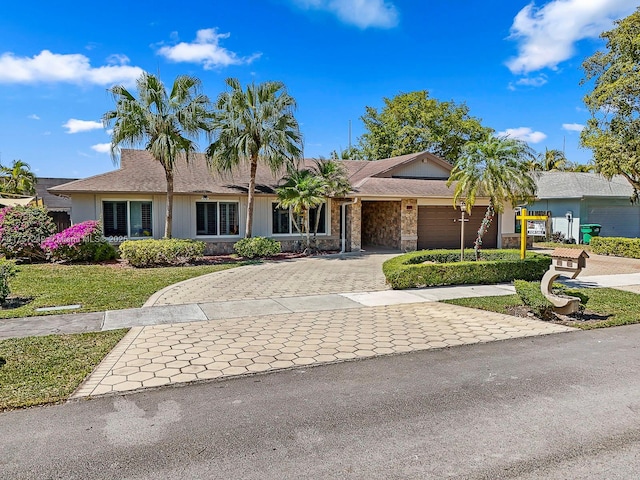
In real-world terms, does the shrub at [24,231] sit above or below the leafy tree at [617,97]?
below

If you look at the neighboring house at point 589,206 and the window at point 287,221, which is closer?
the window at point 287,221

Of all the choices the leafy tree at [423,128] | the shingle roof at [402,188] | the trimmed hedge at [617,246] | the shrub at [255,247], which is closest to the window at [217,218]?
the shrub at [255,247]

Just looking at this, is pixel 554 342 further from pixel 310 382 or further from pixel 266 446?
pixel 266 446

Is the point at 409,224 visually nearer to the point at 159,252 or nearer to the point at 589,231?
the point at 159,252

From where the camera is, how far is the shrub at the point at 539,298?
26.1 feet

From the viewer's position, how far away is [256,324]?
7551 millimetres

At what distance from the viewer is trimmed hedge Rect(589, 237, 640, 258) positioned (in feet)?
60.2

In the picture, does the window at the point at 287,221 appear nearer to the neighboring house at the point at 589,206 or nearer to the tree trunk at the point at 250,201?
the tree trunk at the point at 250,201

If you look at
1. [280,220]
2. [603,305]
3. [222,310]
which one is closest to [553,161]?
[280,220]

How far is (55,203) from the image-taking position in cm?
3403

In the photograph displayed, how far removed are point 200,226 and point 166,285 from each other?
23.7 feet

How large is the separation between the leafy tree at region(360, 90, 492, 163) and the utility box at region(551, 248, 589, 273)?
27277 millimetres

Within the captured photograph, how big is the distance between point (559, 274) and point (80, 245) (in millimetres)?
14512

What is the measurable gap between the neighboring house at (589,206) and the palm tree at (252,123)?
51.6 ft
